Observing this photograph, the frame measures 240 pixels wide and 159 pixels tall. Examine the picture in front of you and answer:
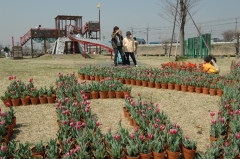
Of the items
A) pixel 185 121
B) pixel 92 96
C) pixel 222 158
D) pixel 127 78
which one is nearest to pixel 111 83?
pixel 92 96

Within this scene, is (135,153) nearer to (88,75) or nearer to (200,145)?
Result: (200,145)

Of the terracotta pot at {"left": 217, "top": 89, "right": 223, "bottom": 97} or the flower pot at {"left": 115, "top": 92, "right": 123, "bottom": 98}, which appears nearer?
the flower pot at {"left": 115, "top": 92, "right": 123, "bottom": 98}

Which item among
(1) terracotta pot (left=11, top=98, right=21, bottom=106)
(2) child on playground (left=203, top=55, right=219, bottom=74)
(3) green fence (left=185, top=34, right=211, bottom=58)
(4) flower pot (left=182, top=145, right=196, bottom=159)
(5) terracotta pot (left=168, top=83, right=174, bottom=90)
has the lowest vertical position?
A: (4) flower pot (left=182, top=145, right=196, bottom=159)

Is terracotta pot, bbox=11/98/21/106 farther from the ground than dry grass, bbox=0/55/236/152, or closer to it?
farther from the ground

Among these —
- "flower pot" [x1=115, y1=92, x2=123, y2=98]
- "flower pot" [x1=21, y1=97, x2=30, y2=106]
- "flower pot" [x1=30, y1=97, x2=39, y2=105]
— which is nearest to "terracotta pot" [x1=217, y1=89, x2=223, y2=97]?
"flower pot" [x1=115, y1=92, x2=123, y2=98]

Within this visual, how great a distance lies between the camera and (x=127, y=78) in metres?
8.61

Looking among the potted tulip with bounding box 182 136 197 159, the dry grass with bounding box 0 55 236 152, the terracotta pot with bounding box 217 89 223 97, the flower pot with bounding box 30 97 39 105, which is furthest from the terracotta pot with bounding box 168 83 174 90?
the potted tulip with bounding box 182 136 197 159

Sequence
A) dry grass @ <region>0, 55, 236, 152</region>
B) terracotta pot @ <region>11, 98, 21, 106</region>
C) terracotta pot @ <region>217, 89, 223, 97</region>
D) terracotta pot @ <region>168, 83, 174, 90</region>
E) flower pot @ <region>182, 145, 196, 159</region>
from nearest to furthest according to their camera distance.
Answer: flower pot @ <region>182, 145, 196, 159</region> < dry grass @ <region>0, 55, 236, 152</region> < terracotta pot @ <region>11, 98, 21, 106</region> < terracotta pot @ <region>217, 89, 223, 97</region> < terracotta pot @ <region>168, 83, 174, 90</region>

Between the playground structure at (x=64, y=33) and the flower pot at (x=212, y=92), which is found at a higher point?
the playground structure at (x=64, y=33)

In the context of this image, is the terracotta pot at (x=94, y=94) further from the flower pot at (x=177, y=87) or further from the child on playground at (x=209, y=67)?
the child on playground at (x=209, y=67)

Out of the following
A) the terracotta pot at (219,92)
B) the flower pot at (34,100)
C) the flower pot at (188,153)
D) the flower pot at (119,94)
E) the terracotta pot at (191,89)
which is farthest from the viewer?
the terracotta pot at (191,89)

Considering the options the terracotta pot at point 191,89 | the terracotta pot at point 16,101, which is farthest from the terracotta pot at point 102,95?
the terracotta pot at point 191,89

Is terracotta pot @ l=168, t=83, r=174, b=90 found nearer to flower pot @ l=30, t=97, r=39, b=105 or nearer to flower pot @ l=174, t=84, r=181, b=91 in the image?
flower pot @ l=174, t=84, r=181, b=91

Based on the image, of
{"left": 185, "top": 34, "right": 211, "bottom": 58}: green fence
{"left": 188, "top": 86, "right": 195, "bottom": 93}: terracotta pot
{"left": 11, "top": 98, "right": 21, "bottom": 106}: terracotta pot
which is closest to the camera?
{"left": 11, "top": 98, "right": 21, "bottom": 106}: terracotta pot
